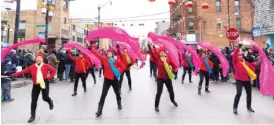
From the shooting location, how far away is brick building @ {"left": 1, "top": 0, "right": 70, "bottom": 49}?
44.7m

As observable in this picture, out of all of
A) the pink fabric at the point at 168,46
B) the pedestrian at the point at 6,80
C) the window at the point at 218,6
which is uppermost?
the window at the point at 218,6

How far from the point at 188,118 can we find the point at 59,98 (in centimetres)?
516

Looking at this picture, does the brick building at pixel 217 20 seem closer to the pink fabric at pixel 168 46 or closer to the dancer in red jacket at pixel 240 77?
the pink fabric at pixel 168 46

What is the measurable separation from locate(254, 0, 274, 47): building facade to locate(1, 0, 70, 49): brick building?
26.9 meters

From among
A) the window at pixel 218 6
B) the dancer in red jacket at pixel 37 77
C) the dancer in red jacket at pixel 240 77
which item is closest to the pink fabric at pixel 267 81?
the dancer in red jacket at pixel 240 77

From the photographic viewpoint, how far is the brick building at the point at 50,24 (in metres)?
44.7

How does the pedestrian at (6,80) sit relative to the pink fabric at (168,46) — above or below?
below

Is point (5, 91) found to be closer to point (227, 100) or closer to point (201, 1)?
point (227, 100)

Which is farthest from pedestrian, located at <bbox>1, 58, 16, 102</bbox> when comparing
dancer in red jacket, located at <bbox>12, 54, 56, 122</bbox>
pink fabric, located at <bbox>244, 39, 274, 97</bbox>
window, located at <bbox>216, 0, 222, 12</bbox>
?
window, located at <bbox>216, 0, 222, 12</bbox>

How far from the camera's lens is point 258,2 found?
27.1m

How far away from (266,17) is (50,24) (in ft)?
95.4

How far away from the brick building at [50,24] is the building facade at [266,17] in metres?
26.9

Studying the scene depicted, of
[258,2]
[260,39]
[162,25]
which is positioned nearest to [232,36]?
[258,2]

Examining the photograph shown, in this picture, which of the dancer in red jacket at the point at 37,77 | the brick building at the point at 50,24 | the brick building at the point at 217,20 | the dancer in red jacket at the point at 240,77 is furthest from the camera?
→ the brick building at the point at 217,20
